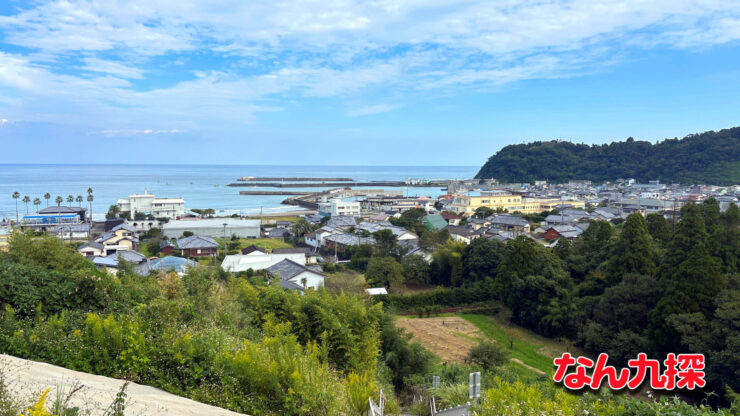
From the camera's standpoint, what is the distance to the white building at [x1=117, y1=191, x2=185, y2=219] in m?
34.1

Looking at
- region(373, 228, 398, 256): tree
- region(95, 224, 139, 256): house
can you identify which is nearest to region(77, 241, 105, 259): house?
region(95, 224, 139, 256): house

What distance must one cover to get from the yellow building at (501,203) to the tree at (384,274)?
21714mm

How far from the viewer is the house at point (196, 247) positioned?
71.2 ft

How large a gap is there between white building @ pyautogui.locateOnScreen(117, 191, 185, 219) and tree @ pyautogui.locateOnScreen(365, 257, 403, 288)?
2255 cm

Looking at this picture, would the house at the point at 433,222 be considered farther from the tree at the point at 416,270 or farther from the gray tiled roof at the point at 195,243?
the gray tiled roof at the point at 195,243

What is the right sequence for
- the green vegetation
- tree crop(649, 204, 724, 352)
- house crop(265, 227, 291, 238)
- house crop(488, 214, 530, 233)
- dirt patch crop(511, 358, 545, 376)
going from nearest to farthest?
tree crop(649, 204, 724, 352), dirt patch crop(511, 358, 545, 376), house crop(265, 227, 291, 238), house crop(488, 214, 530, 233), the green vegetation

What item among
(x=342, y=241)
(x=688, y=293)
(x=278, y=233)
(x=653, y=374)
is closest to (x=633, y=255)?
(x=688, y=293)

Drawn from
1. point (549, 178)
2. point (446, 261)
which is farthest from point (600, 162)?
point (446, 261)

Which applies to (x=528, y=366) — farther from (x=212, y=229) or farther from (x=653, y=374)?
(x=212, y=229)

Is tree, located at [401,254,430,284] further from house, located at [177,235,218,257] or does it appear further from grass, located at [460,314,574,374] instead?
house, located at [177,235,218,257]

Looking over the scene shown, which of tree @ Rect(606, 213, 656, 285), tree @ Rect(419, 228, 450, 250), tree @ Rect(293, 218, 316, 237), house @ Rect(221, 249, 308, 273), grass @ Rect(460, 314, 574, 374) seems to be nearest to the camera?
grass @ Rect(460, 314, 574, 374)

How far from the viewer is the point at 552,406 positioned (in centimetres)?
312

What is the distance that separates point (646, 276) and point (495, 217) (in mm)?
19945

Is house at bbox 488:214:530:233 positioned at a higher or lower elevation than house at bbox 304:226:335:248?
higher
